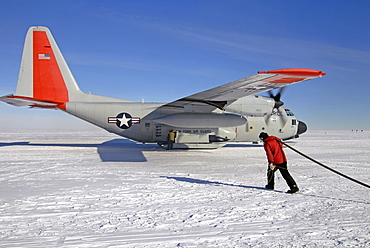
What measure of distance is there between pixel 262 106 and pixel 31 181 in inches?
448

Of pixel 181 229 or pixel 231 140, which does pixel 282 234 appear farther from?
pixel 231 140

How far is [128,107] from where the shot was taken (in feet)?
52.8

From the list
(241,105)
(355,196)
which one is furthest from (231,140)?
(355,196)

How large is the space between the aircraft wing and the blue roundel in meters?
2.13

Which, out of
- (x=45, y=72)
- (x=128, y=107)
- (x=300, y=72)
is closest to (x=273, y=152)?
(x=300, y=72)

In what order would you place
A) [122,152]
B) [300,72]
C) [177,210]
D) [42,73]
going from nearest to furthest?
[177,210] < [300,72] < [122,152] < [42,73]

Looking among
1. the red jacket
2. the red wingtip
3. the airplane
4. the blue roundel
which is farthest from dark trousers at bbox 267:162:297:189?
the blue roundel

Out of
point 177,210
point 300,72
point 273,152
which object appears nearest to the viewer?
point 177,210

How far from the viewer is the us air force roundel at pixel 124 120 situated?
51.8 ft

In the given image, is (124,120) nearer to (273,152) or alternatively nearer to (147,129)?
(147,129)

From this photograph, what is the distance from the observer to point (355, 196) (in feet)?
20.0

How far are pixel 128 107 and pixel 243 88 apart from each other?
24.1ft

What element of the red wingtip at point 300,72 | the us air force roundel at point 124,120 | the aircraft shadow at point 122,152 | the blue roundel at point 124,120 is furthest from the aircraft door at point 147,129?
the red wingtip at point 300,72

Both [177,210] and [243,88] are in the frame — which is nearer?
[177,210]
